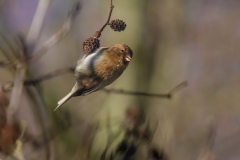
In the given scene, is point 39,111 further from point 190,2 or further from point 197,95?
point 197,95

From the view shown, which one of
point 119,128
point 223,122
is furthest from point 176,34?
point 119,128

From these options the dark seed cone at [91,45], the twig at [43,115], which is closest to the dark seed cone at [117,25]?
the dark seed cone at [91,45]

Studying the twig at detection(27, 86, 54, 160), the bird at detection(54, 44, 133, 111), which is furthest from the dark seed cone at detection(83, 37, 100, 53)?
the twig at detection(27, 86, 54, 160)

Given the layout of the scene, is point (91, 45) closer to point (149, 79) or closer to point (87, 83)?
point (87, 83)

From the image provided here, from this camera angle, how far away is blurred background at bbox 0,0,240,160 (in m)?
0.56

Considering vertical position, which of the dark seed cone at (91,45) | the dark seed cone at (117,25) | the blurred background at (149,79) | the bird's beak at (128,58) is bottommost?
the blurred background at (149,79)

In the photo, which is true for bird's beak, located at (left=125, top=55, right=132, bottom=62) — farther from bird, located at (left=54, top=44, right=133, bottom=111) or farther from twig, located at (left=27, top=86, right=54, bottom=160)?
twig, located at (left=27, top=86, right=54, bottom=160)

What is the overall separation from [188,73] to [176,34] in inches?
3.9

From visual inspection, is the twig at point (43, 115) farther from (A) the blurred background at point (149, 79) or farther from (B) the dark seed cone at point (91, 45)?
(B) the dark seed cone at point (91, 45)

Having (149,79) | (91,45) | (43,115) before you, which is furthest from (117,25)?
(149,79)

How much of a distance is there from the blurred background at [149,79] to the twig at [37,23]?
2 centimetres

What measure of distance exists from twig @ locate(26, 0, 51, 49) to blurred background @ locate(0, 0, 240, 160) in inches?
0.9

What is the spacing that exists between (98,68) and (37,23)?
102mm

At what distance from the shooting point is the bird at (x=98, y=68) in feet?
1.40
